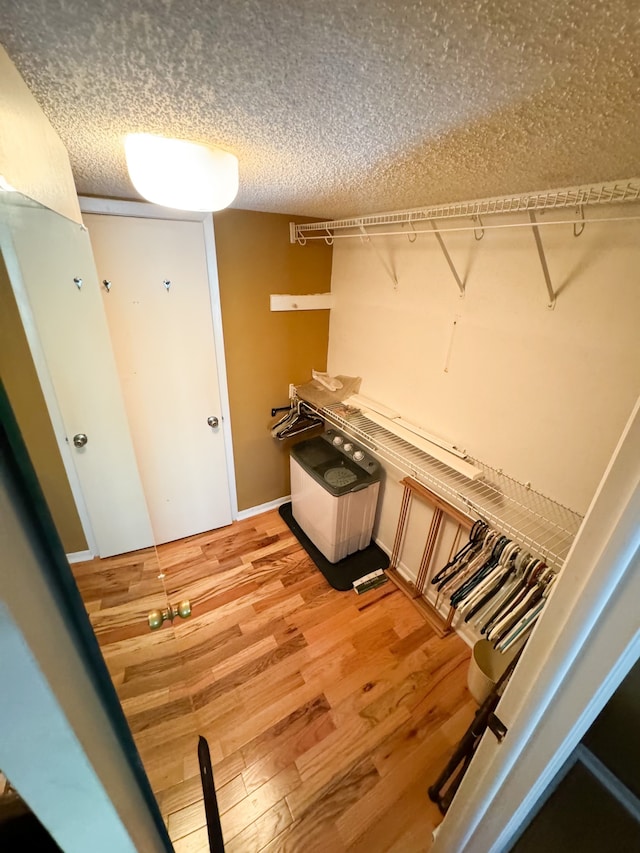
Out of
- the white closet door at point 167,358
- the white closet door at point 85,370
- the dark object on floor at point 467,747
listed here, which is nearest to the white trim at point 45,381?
the white closet door at point 85,370

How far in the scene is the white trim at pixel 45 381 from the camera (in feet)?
2.76

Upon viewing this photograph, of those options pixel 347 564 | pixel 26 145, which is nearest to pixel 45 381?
pixel 26 145

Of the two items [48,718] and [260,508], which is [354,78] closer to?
[48,718]

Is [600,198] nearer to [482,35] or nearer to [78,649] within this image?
[482,35]

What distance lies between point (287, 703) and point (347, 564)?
873 mm

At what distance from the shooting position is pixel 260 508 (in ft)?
8.91

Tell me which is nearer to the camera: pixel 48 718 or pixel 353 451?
pixel 48 718

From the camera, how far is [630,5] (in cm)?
32

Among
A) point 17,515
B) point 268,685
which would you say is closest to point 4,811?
point 17,515

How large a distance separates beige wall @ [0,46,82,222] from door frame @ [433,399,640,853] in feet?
3.19

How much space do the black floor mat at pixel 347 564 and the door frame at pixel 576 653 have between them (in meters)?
1.34

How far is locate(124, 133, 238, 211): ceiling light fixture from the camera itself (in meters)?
0.82

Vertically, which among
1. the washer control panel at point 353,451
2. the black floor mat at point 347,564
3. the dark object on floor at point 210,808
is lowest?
the black floor mat at point 347,564

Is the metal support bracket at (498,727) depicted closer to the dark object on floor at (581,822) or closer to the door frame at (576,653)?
the door frame at (576,653)
